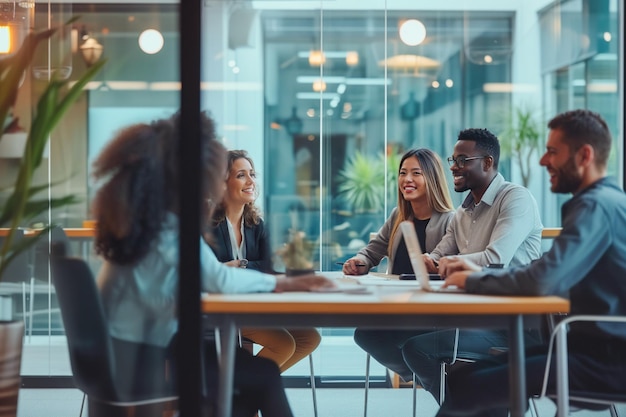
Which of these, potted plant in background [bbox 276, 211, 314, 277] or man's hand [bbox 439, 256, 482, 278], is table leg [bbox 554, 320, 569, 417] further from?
potted plant in background [bbox 276, 211, 314, 277]

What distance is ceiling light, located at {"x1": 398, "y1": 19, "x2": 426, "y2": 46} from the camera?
6969 mm

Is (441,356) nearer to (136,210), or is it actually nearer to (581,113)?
(581,113)

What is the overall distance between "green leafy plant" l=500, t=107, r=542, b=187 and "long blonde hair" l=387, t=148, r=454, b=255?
11.3 ft

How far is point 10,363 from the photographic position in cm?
285

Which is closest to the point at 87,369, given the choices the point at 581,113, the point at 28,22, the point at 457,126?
the point at 28,22

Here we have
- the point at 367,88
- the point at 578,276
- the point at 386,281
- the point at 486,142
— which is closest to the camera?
the point at 578,276

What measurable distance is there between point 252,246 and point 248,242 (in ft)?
0.10

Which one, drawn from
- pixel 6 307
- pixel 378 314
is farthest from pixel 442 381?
pixel 6 307

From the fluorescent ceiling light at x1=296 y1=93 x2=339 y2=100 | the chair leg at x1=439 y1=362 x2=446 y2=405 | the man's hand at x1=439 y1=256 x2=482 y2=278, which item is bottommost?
the chair leg at x1=439 y1=362 x2=446 y2=405

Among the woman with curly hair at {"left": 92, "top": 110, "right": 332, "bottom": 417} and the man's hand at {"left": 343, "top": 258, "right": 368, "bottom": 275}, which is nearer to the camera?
the woman with curly hair at {"left": 92, "top": 110, "right": 332, "bottom": 417}

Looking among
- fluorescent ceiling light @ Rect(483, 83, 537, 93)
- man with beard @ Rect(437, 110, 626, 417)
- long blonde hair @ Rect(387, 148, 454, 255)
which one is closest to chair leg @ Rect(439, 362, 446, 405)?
long blonde hair @ Rect(387, 148, 454, 255)

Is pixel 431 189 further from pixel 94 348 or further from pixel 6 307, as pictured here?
pixel 6 307

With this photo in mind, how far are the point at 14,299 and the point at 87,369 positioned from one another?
13.3 inches

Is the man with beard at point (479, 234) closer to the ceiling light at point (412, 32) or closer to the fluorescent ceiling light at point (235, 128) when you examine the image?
the fluorescent ceiling light at point (235, 128)
